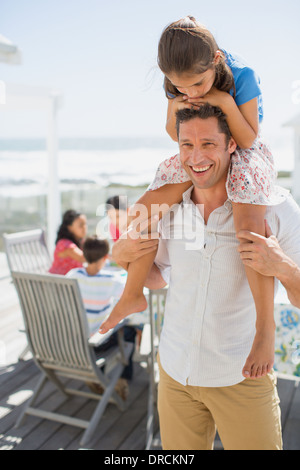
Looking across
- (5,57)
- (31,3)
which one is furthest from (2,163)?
(5,57)

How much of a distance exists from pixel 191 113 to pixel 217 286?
564mm

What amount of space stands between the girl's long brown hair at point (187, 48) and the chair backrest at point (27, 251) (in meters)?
3.05

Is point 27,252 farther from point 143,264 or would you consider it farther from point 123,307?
point 143,264

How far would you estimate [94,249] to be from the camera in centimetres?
319

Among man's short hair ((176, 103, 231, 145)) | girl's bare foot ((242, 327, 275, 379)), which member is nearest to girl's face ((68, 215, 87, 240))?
man's short hair ((176, 103, 231, 145))

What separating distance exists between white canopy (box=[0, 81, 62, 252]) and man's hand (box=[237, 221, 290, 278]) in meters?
5.18

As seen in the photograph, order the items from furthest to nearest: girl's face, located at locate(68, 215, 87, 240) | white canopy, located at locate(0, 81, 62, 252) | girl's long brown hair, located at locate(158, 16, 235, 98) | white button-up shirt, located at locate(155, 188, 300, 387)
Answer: white canopy, located at locate(0, 81, 62, 252), girl's face, located at locate(68, 215, 87, 240), white button-up shirt, located at locate(155, 188, 300, 387), girl's long brown hair, located at locate(158, 16, 235, 98)

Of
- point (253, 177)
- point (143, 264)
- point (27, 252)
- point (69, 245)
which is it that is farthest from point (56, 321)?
point (253, 177)

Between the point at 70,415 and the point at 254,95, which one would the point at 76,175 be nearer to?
the point at 70,415

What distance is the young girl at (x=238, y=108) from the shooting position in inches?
49.8

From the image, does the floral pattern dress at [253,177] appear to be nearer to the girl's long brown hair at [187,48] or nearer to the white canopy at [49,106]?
the girl's long brown hair at [187,48]

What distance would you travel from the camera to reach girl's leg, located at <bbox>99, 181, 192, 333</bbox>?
5.24 feet

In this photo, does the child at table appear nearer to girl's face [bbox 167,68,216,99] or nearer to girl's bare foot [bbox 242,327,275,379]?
girl's bare foot [bbox 242,327,275,379]

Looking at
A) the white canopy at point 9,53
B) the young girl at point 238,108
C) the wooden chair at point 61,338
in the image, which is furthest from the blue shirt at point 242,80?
the white canopy at point 9,53
